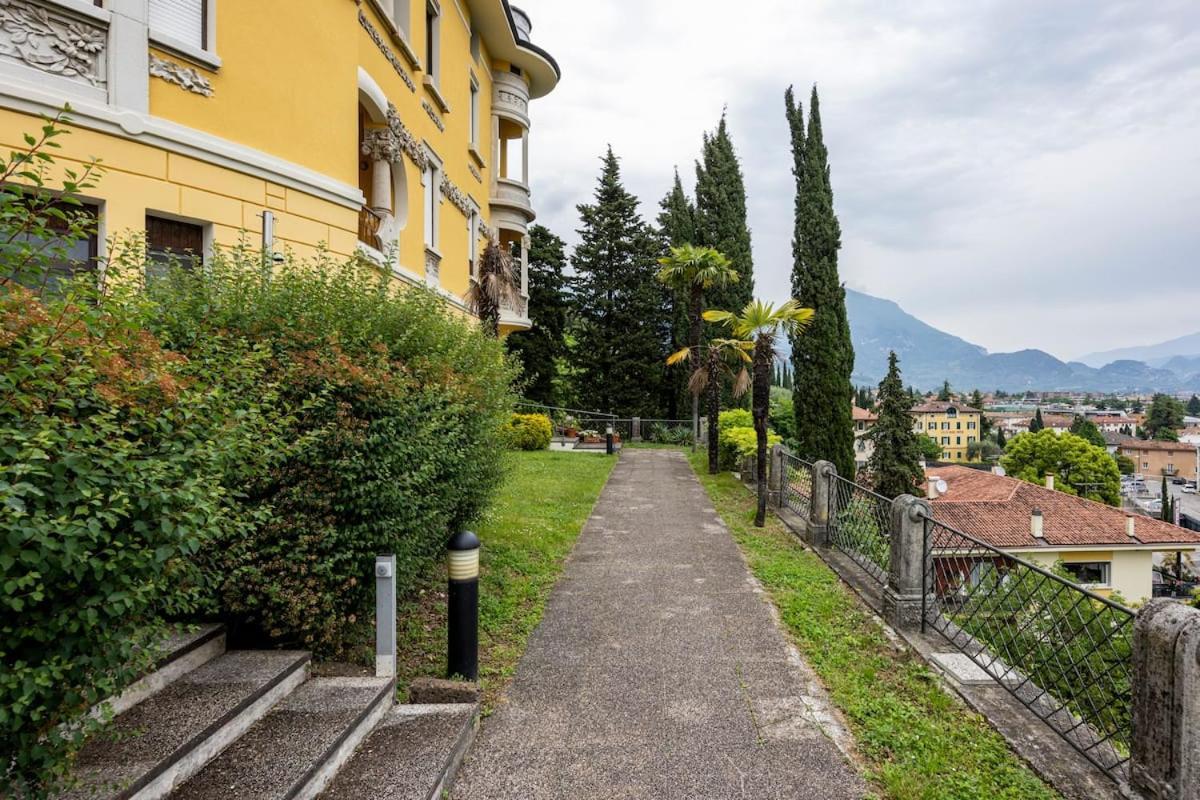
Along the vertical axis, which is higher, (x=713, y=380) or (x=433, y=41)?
(x=433, y=41)

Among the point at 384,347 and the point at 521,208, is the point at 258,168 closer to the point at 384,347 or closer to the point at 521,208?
the point at 384,347

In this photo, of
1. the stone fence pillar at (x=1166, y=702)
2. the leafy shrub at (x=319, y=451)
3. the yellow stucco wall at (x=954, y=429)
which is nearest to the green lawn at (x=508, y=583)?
the leafy shrub at (x=319, y=451)

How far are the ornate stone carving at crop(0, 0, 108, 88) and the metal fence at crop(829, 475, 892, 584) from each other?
9000mm

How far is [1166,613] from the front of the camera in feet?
9.52

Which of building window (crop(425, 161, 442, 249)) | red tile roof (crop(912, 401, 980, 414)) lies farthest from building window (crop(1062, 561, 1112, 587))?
red tile roof (crop(912, 401, 980, 414))

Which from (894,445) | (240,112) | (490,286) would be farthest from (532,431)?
(894,445)

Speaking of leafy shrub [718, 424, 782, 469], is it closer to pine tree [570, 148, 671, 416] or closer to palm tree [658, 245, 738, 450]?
palm tree [658, 245, 738, 450]

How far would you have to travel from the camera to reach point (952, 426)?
360 ft

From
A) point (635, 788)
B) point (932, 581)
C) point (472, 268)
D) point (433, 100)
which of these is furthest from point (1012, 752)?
point (472, 268)

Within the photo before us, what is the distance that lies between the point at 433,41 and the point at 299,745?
516 inches

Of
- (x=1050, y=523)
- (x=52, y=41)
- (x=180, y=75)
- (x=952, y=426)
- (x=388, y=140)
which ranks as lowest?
(x=1050, y=523)

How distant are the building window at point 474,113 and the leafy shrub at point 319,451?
12.3 metres

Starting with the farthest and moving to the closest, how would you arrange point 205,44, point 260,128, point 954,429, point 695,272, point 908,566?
point 954,429, point 695,272, point 260,128, point 205,44, point 908,566

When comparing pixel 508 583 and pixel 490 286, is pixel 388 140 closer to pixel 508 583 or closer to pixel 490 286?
pixel 490 286
